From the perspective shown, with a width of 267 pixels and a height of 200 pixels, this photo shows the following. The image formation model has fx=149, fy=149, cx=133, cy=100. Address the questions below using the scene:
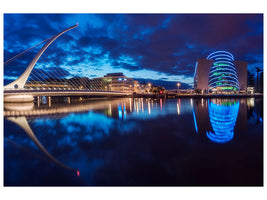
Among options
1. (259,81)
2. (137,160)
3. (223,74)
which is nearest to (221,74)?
(223,74)

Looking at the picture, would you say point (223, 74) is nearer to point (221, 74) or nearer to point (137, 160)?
point (221, 74)

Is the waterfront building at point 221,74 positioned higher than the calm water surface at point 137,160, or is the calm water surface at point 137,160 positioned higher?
the waterfront building at point 221,74

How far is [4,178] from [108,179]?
329 cm

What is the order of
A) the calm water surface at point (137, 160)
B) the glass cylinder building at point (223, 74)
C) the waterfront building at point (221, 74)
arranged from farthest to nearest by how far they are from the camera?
the waterfront building at point (221, 74) → the glass cylinder building at point (223, 74) → the calm water surface at point (137, 160)

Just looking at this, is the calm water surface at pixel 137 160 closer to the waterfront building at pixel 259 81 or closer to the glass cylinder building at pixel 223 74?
the glass cylinder building at pixel 223 74

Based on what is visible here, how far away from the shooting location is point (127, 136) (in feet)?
26.4

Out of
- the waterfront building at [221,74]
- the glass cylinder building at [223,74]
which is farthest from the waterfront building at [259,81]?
the glass cylinder building at [223,74]

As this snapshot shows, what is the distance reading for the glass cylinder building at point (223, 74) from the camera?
7381 centimetres

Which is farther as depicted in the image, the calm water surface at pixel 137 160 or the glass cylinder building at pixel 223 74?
the glass cylinder building at pixel 223 74

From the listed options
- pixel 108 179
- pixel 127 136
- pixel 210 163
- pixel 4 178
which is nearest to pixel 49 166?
pixel 4 178

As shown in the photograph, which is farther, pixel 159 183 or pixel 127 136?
pixel 127 136

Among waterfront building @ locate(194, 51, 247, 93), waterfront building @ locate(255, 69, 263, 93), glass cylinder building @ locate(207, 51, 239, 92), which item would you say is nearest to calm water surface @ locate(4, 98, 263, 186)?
glass cylinder building @ locate(207, 51, 239, 92)

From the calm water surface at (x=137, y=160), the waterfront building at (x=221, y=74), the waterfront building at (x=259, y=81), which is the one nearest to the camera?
the calm water surface at (x=137, y=160)

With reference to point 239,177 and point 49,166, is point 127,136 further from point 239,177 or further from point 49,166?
point 239,177
